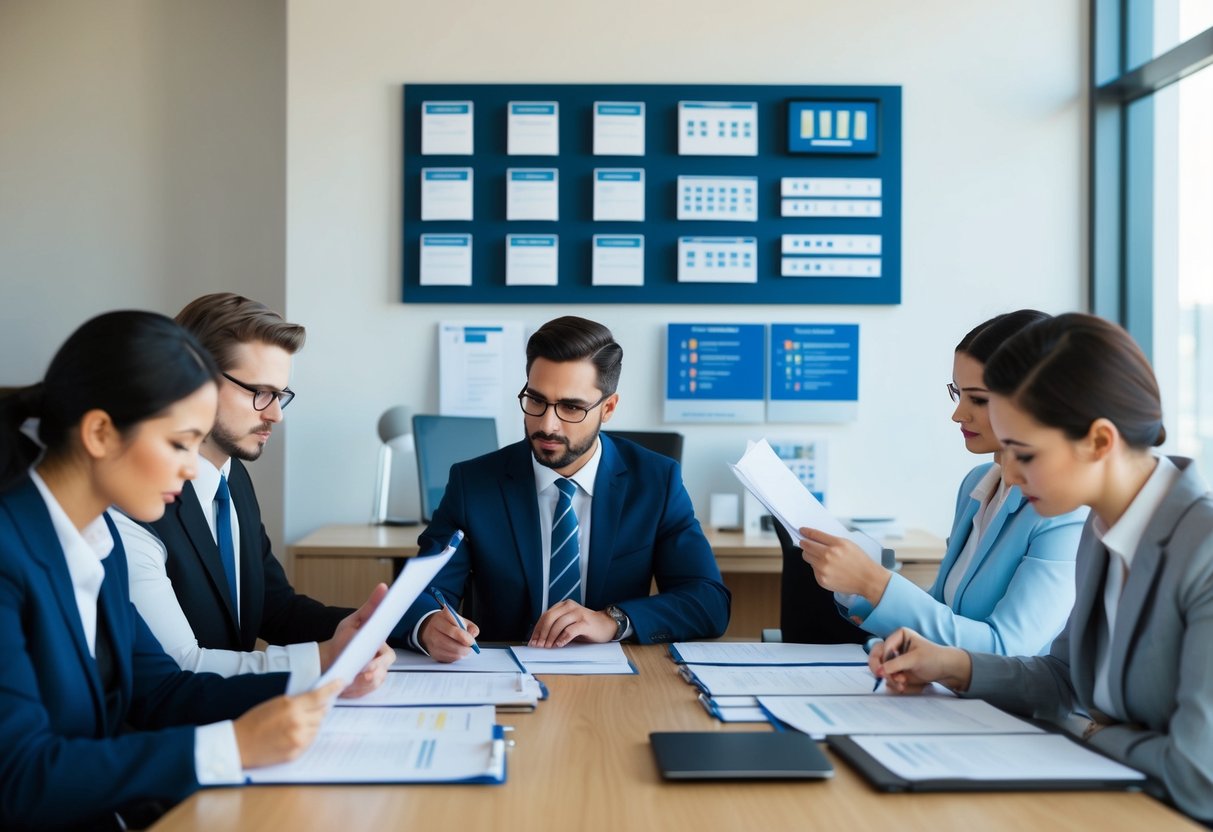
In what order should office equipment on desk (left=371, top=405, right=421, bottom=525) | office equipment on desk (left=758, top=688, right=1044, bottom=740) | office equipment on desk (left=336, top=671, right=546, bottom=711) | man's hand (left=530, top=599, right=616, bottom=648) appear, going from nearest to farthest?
office equipment on desk (left=758, top=688, right=1044, bottom=740) < office equipment on desk (left=336, top=671, right=546, bottom=711) < man's hand (left=530, top=599, right=616, bottom=648) < office equipment on desk (left=371, top=405, right=421, bottom=525)

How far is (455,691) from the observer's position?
5.36ft

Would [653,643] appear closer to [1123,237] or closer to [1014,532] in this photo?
[1014,532]

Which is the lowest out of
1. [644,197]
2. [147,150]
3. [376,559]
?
[376,559]

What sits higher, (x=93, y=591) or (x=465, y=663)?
(x=93, y=591)

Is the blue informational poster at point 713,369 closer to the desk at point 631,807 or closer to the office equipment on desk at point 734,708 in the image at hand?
the office equipment on desk at point 734,708

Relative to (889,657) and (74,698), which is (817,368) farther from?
(74,698)

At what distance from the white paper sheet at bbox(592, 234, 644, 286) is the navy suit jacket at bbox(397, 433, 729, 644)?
5.44 ft

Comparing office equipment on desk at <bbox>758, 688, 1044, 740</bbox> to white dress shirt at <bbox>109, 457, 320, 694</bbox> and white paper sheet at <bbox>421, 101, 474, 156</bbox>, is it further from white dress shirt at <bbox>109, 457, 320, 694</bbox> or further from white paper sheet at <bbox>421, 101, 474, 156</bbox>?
white paper sheet at <bbox>421, 101, 474, 156</bbox>

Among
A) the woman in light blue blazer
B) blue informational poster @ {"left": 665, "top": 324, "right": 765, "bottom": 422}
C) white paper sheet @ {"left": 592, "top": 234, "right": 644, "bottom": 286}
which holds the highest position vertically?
white paper sheet @ {"left": 592, "top": 234, "right": 644, "bottom": 286}

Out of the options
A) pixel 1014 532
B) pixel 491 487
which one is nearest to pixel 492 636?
pixel 491 487

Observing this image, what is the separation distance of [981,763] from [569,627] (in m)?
0.87

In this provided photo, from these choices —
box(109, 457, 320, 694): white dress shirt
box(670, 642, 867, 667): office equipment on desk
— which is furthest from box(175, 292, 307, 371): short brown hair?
box(670, 642, 867, 667): office equipment on desk

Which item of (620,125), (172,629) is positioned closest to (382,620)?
(172,629)

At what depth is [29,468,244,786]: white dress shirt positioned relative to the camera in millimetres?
1233
